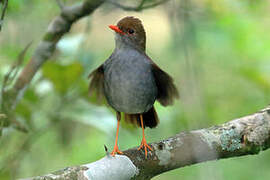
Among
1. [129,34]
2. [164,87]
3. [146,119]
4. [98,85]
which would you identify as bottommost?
[146,119]

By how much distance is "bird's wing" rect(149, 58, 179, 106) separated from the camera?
156 inches

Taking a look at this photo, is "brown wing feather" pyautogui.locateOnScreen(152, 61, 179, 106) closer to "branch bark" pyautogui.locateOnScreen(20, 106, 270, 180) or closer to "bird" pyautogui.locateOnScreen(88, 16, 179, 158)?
"bird" pyautogui.locateOnScreen(88, 16, 179, 158)

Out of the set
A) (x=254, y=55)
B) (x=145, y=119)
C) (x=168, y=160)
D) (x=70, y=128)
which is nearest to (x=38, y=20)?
(x=70, y=128)

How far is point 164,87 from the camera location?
13.6 feet

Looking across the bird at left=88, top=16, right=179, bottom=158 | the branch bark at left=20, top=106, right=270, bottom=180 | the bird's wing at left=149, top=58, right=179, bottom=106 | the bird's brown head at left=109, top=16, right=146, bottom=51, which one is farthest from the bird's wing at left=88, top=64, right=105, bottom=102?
the branch bark at left=20, top=106, right=270, bottom=180

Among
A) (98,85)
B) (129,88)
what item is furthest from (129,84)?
(98,85)

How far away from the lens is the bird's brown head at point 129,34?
13.7 ft

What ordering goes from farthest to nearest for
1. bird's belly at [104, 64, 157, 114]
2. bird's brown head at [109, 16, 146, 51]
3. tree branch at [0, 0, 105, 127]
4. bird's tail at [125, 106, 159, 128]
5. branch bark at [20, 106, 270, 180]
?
bird's tail at [125, 106, 159, 128], bird's brown head at [109, 16, 146, 51], bird's belly at [104, 64, 157, 114], tree branch at [0, 0, 105, 127], branch bark at [20, 106, 270, 180]

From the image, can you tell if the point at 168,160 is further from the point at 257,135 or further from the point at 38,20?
the point at 38,20

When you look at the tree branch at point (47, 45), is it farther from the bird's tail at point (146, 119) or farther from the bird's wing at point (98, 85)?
the bird's tail at point (146, 119)

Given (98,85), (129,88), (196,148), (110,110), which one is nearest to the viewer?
(196,148)

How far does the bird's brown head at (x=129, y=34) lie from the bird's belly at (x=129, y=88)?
36 centimetres

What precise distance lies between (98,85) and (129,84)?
15.8 inches

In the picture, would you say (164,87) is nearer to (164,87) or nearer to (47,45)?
(164,87)
